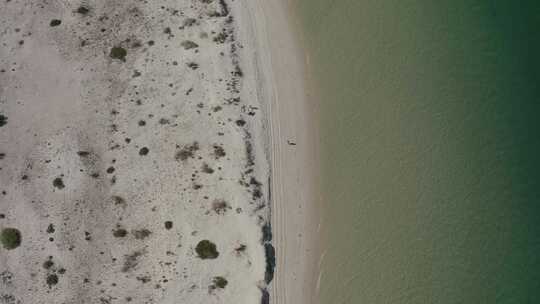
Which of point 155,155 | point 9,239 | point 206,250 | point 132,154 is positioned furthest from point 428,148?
point 9,239

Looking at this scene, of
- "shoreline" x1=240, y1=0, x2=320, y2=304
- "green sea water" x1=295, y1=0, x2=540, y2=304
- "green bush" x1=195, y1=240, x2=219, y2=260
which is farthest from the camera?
"green sea water" x1=295, y1=0, x2=540, y2=304

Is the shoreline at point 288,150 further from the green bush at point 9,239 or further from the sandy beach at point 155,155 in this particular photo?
the green bush at point 9,239

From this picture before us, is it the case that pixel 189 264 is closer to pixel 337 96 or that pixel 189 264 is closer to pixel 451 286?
pixel 337 96

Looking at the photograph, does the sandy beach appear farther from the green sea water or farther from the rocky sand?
the green sea water

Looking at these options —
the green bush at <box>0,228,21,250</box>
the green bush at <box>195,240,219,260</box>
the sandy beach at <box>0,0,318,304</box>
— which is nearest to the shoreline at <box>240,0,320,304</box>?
the sandy beach at <box>0,0,318,304</box>

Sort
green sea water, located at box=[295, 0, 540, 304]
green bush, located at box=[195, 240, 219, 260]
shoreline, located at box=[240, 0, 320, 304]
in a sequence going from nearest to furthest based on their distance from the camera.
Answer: green bush, located at box=[195, 240, 219, 260], shoreline, located at box=[240, 0, 320, 304], green sea water, located at box=[295, 0, 540, 304]

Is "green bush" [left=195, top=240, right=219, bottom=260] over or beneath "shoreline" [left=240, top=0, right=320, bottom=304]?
beneath

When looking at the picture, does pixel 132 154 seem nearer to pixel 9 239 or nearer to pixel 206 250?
pixel 206 250

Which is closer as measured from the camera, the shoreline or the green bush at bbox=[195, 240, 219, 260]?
the green bush at bbox=[195, 240, 219, 260]
